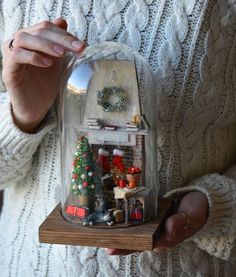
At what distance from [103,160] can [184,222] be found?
0.44 feet

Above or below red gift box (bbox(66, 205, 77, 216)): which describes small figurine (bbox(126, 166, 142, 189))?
above

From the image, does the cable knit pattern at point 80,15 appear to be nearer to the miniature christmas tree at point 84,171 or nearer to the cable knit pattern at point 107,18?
the cable knit pattern at point 107,18

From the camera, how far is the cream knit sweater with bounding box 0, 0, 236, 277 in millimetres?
853

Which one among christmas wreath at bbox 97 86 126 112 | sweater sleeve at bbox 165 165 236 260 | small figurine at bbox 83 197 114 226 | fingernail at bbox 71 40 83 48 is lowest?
sweater sleeve at bbox 165 165 236 260

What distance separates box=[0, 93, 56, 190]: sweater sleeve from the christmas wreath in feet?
0.43

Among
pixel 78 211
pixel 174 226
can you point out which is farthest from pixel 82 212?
pixel 174 226

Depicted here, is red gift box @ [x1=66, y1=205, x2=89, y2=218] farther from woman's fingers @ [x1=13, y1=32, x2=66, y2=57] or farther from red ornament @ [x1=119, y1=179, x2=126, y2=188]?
woman's fingers @ [x1=13, y1=32, x2=66, y2=57]

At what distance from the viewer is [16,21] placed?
2.98 feet

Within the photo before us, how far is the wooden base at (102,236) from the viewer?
71cm

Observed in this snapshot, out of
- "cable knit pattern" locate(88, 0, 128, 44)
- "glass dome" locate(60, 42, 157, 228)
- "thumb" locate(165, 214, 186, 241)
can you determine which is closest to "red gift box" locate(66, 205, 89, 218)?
"glass dome" locate(60, 42, 157, 228)

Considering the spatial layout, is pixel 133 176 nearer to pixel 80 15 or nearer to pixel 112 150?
pixel 112 150

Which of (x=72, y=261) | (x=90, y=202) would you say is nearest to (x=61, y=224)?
(x=90, y=202)

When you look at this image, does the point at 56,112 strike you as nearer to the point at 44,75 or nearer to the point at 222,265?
the point at 44,75

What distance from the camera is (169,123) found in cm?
87
